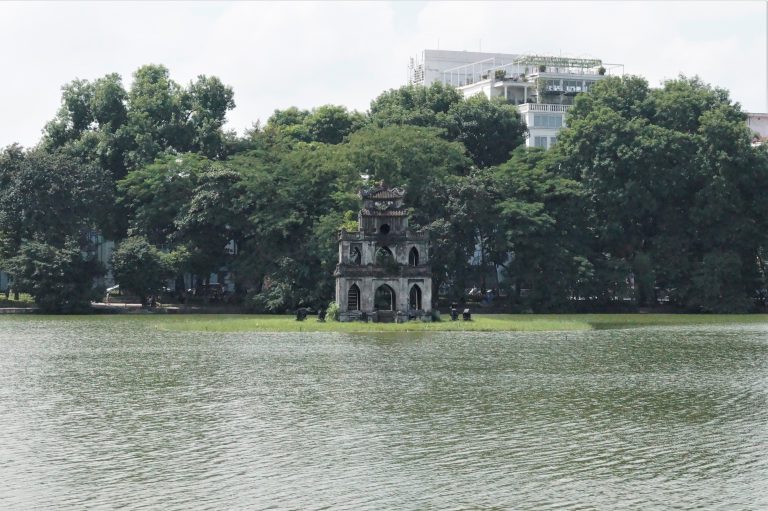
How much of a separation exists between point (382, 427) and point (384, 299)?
47.3 meters

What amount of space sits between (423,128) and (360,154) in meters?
6.96

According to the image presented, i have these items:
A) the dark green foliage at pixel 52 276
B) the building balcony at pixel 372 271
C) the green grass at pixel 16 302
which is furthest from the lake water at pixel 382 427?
the green grass at pixel 16 302

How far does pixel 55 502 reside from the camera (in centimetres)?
2467

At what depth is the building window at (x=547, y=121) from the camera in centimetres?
12056

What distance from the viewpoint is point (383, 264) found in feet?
246

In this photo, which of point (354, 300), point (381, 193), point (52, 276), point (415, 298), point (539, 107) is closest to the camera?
point (354, 300)

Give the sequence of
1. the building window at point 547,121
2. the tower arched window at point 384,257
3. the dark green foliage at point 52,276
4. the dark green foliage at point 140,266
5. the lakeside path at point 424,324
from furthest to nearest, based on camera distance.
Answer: the building window at point 547,121 → the dark green foliage at point 140,266 → the dark green foliage at point 52,276 → the tower arched window at point 384,257 → the lakeside path at point 424,324

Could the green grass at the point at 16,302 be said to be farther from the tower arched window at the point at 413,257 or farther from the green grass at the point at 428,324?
the tower arched window at the point at 413,257

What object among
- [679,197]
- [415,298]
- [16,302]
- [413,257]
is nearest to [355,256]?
[413,257]

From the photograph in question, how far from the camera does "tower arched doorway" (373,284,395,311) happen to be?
7856 centimetres

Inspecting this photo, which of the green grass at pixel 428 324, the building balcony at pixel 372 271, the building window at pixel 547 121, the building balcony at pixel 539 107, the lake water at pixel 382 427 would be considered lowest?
the lake water at pixel 382 427

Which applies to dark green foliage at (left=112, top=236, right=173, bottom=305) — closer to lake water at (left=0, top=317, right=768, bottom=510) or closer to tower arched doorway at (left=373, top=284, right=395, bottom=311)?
tower arched doorway at (left=373, top=284, right=395, bottom=311)

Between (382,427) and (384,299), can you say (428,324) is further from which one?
(382,427)

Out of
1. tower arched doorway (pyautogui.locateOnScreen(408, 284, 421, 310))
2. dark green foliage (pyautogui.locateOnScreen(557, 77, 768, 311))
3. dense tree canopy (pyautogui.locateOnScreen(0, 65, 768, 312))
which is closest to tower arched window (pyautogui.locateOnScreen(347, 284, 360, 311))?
tower arched doorway (pyautogui.locateOnScreen(408, 284, 421, 310))
